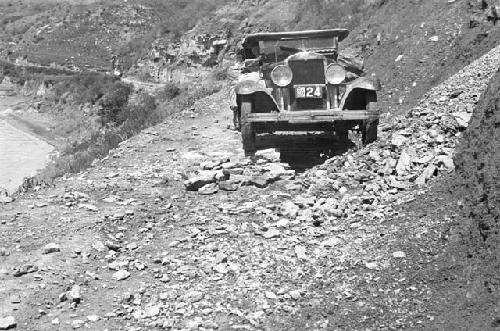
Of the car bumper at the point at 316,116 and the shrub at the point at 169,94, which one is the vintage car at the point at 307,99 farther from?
the shrub at the point at 169,94

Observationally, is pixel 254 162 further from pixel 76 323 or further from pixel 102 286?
pixel 76 323

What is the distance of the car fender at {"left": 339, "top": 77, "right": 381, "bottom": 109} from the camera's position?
403 inches

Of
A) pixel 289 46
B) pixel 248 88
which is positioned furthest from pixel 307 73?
pixel 289 46

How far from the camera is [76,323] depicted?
17.6 feet

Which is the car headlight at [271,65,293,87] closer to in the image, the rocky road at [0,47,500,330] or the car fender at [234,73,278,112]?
the car fender at [234,73,278,112]

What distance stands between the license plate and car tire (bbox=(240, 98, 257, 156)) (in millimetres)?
799

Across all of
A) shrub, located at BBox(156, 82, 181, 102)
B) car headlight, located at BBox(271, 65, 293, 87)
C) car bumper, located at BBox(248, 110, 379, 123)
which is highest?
car headlight, located at BBox(271, 65, 293, 87)

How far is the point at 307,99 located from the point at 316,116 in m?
0.75

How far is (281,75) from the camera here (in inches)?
406

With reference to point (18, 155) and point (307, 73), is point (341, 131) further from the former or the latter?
point (18, 155)

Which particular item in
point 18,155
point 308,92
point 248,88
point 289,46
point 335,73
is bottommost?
point 18,155

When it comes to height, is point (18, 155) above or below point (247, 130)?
below

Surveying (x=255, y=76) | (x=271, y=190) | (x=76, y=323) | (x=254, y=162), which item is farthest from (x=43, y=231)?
(x=255, y=76)

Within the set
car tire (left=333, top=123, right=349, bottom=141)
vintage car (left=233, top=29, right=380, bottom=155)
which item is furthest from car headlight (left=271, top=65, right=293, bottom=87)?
car tire (left=333, top=123, right=349, bottom=141)
